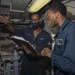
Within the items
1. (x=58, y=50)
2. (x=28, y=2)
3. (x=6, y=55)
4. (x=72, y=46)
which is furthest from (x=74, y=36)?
(x=6, y=55)

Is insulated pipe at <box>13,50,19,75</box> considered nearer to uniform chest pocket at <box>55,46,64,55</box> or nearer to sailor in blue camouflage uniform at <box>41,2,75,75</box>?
sailor in blue camouflage uniform at <box>41,2,75,75</box>

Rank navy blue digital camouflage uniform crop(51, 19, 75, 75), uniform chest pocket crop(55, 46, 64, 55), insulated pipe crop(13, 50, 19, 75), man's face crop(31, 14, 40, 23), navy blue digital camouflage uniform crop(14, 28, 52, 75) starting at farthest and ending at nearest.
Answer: insulated pipe crop(13, 50, 19, 75)
man's face crop(31, 14, 40, 23)
navy blue digital camouflage uniform crop(14, 28, 52, 75)
uniform chest pocket crop(55, 46, 64, 55)
navy blue digital camouflage uniform crop(51, 19, 75, 75)

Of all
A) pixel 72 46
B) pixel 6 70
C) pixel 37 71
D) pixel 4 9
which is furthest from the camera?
pixel 4 9

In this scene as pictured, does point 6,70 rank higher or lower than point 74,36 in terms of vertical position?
lower

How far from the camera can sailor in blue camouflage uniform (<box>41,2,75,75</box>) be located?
136cm

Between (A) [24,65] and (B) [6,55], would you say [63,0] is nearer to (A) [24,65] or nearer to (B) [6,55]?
(A) [24,65]

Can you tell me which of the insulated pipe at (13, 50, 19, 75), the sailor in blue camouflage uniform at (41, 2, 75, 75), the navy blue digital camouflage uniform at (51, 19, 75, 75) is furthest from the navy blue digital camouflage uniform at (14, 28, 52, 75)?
Result: the navy blue digital camouflage uniform at (51, 19, 75, 75)

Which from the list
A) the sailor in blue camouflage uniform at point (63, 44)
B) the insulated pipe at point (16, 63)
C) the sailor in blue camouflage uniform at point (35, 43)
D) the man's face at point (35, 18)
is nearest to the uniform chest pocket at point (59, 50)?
the sailor in blue camouflage uniform at point (63, 44)

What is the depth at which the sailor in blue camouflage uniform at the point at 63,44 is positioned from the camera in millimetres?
1356

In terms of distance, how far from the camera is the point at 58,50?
164cm

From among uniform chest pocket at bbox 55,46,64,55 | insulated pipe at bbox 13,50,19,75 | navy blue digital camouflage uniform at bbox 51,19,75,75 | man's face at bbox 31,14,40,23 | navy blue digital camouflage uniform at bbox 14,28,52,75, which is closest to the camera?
navy blue digital camouflage uniform at bbox 51,19,75,75

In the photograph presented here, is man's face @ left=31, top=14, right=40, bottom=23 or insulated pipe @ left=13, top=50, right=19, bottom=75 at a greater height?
man's face @ left=31, top=14, right=40, bottom=23

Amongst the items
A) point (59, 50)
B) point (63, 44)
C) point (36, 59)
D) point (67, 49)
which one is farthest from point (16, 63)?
point (67, 49)

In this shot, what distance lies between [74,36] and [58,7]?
0.48 metres
